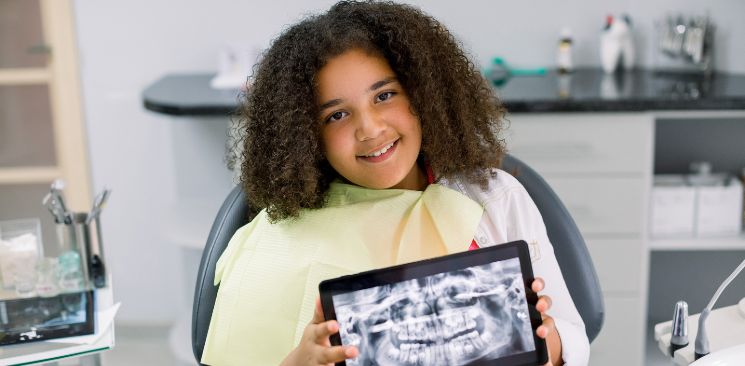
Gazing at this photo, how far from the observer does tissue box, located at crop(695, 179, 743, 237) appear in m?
2.67

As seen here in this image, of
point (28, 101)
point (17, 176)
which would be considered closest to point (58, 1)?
point (28, 101)

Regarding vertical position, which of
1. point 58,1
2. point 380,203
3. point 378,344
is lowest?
point 378,344

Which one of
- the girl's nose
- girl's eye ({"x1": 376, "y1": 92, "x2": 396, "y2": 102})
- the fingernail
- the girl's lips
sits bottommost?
the fingernail

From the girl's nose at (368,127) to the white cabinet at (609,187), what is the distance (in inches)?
49.8

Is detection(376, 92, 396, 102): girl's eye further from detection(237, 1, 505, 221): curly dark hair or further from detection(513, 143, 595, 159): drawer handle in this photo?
detection(513, 143, 595, 159): drawer handle

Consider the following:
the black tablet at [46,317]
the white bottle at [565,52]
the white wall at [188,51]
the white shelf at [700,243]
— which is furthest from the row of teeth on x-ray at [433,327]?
the white bottle at [565,52]

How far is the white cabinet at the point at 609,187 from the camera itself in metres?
2.57

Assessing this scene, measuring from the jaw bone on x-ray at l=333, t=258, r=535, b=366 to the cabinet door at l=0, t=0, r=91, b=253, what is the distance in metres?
2.17

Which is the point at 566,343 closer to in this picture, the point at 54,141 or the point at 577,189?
the point at 577,189

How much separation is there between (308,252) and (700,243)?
5.52 feet

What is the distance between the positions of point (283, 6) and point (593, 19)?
1004 mm

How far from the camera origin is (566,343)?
1373mm

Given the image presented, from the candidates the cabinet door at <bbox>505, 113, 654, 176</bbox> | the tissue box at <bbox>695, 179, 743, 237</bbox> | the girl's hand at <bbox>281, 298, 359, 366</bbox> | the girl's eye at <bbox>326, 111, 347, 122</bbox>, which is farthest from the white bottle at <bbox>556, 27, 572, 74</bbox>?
the girl's hand at <bbox>281, 298, 359, 366</bbox>

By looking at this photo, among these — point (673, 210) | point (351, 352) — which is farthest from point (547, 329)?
point (673, 210)
